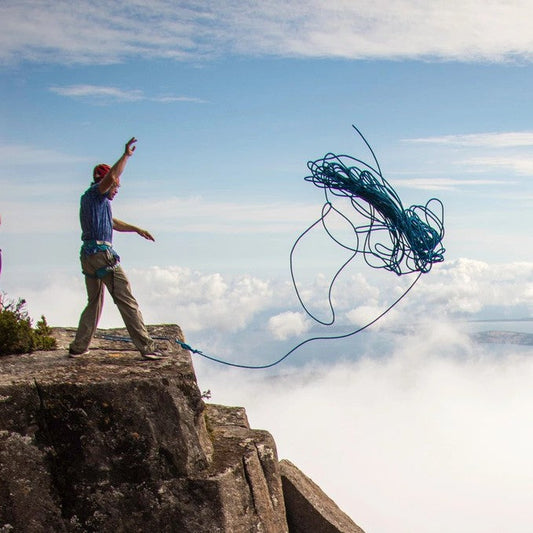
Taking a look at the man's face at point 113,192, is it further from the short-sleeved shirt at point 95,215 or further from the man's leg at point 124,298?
the man's leg at point 124,298

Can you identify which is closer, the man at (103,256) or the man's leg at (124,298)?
the man at (103,256)

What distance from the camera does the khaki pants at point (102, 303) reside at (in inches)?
453

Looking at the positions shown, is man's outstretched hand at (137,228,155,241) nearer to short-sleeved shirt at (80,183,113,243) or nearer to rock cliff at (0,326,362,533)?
short-sleeved shirt at (80,183,113,243)

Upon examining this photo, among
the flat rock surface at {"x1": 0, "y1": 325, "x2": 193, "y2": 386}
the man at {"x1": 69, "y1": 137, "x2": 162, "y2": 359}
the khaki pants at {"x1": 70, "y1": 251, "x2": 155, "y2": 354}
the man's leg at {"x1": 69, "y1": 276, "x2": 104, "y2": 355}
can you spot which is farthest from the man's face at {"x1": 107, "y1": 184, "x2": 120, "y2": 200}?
the flat rock surface at {"x1": 0, "y1": 325, "x2": 193, "y2": 386}

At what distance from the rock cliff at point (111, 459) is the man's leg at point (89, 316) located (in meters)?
1.15

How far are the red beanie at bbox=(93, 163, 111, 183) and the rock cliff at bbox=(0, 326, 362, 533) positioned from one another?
3.37 metres

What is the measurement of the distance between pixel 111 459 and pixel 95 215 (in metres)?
4.12

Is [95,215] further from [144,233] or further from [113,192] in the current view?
[144,233]

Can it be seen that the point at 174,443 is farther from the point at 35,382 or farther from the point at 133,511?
the point at 35,382

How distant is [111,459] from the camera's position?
401 inches

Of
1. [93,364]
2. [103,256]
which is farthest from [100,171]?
[93,364]

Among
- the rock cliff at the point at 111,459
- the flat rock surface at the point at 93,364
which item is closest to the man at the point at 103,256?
the flat rock surface at the point at 93,364

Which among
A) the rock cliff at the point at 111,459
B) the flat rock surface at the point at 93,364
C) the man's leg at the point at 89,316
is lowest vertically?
the rock cliff at the point at 111,459

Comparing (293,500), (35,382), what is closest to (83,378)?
(35,382)
